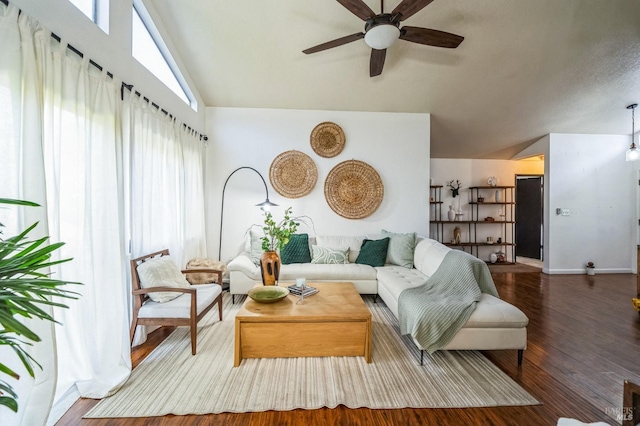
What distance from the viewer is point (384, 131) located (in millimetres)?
4469

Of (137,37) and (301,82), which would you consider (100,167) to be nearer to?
(137,37)

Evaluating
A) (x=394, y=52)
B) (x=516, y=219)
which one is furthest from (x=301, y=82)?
(x=516, y=219)

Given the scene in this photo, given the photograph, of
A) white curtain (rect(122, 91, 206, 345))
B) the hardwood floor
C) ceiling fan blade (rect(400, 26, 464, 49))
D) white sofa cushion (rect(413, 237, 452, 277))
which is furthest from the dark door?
white curtain (rect(122, 91, 206, 345))

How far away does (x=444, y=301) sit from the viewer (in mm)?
2307

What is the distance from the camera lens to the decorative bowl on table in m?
2.33

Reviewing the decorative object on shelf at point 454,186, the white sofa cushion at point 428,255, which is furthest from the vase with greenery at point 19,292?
the decorative object on shelf at point 454,186

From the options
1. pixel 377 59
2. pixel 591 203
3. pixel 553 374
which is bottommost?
pixel 553 374

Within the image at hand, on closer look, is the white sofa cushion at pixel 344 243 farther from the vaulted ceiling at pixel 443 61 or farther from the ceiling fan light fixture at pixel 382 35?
the ceiling fan light fixture at pixel 382 35

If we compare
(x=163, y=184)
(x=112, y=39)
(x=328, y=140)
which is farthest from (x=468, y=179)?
(x=112, y=39)

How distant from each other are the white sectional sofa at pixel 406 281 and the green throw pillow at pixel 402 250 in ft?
0.23

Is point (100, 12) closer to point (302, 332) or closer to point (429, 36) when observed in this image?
point (429, 36)

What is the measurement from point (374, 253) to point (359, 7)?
282cm

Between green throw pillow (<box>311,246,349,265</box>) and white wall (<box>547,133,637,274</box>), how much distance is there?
4.25 m

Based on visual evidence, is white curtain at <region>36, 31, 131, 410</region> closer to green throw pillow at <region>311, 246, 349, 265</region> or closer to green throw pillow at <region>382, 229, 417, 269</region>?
green throw pillow at <region>311, 246, 349, 265</region>
